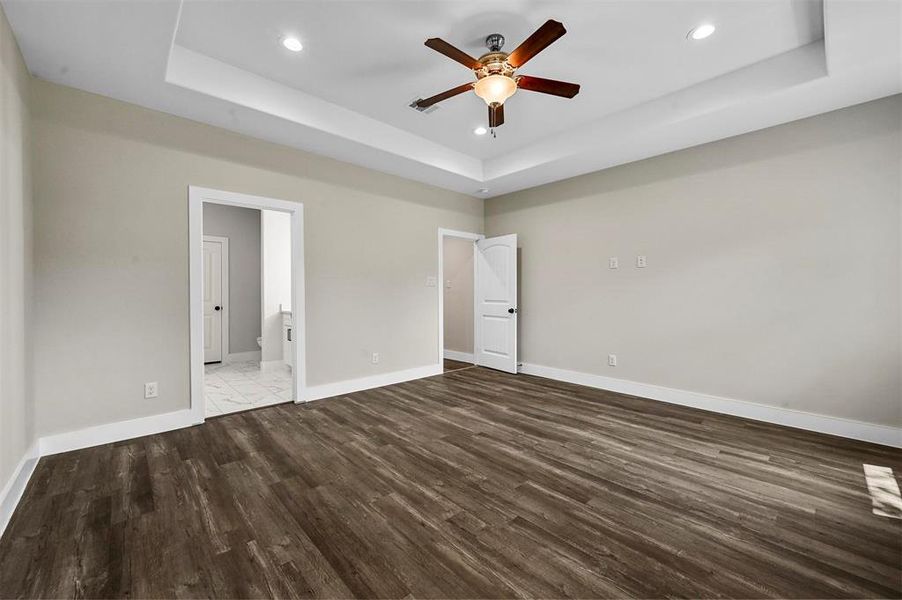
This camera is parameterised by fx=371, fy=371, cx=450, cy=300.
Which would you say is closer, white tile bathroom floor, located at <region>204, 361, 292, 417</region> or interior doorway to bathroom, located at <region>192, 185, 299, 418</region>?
white tile bathroom floor, located at <region>204, 361, 292, 417</region>

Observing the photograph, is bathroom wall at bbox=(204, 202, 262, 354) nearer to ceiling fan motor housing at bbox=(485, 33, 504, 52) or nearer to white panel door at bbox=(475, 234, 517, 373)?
white panel door at bbox=(475, 234, 517, 373)

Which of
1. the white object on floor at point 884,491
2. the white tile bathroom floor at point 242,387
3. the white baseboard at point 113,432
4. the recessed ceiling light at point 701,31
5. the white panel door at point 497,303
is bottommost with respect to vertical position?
the white object on floor at point 884,491

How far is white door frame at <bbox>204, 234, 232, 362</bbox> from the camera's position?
6.34 metres

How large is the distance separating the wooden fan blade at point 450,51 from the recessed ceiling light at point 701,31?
5.02 feet

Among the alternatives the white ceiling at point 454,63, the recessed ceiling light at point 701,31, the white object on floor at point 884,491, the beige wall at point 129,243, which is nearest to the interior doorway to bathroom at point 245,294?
the beige wall at point 129,243

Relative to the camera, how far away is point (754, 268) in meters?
3.51

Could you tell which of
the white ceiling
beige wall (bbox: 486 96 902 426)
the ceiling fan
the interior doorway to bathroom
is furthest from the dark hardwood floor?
the interior doorway to bathroom

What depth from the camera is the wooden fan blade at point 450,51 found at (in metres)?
2.24

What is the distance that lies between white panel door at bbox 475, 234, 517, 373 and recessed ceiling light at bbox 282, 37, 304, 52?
3.46m

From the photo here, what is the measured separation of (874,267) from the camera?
2980 millimetres

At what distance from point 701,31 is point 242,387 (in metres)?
5.71

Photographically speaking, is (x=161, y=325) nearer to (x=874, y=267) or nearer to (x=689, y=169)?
(x=689, y=169)

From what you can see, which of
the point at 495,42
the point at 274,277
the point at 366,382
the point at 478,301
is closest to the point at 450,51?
the point at 495,42

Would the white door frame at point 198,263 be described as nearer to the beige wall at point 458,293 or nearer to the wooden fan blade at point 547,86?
the wooden fan blade at point 547,86
